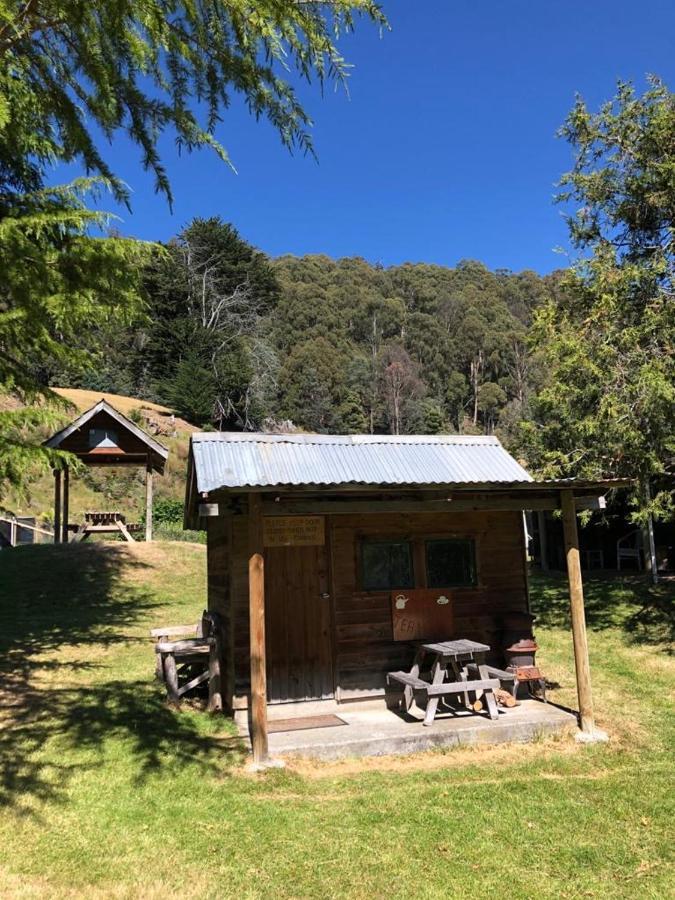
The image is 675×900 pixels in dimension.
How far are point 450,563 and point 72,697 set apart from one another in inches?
200

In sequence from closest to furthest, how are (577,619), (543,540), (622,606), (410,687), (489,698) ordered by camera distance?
(577,619) < (489,698) < (410,687) < (622,606) < (543,540)

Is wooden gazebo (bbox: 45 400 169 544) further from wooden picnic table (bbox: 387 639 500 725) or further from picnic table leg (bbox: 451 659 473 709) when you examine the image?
picnic table leg (bbox: 451 659 473 709)

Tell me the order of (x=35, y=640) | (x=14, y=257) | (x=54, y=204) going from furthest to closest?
(x=35, y=640) < (x=54, y=204) < (x=14, y=257)

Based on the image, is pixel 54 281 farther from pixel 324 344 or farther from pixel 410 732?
pixel 324 344

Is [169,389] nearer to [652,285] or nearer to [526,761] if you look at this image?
[652,285]

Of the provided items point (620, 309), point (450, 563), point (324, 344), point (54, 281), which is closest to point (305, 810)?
point (450, 563)

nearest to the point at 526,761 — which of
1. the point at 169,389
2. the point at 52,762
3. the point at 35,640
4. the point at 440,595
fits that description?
the point at 440,595

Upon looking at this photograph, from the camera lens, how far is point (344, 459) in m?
8.48

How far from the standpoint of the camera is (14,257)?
5066mm

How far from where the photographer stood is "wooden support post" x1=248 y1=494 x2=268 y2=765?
636 centimetres

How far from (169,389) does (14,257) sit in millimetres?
36277

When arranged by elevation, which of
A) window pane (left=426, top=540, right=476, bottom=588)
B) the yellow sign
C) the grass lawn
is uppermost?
the yellow sign

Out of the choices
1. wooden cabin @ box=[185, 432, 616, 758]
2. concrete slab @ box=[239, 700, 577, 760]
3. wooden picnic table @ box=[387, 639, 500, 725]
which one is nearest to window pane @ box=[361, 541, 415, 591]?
wooden cabin @ box=[185, 432, 616, 758]

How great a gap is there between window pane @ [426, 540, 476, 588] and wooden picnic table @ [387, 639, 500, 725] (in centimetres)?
81
